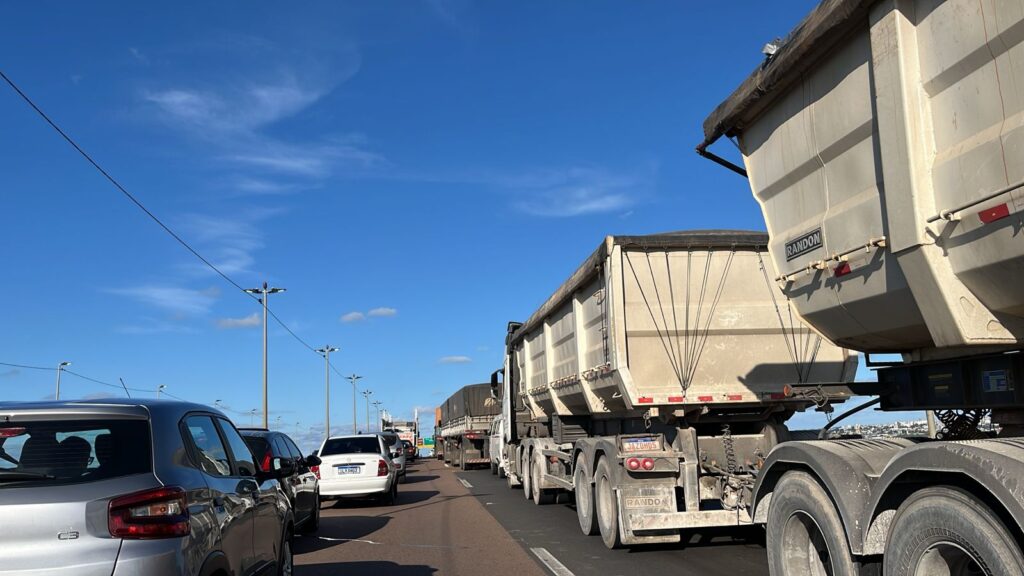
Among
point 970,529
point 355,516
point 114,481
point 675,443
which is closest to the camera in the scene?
point 970,529

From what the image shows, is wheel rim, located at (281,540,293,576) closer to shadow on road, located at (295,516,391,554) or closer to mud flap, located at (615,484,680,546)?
mud flap, located at (615,484,680,546)

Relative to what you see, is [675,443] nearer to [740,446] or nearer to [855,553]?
[740,446]

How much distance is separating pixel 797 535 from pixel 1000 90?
3044 mm

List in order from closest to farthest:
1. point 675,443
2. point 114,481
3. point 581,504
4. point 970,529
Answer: point 970,529, point 114,481, point 675,443, point 581,504

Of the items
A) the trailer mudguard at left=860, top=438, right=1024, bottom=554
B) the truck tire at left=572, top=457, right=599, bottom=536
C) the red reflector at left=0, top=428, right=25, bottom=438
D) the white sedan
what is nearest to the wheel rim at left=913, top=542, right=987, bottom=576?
the trailer mudguard at left=860, top=438, right=1024, bottom=554

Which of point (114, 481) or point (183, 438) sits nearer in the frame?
point (114, 481)

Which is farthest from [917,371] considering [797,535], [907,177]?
[907,177]

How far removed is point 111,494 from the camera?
4.00 metres

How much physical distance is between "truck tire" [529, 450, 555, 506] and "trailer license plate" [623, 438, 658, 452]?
6.18 m

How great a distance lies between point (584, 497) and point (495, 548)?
4.75ft

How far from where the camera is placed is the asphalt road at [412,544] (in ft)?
30.8

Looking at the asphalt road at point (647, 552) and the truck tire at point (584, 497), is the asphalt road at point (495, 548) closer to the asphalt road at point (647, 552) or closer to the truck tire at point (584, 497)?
the asphalt road at point (647, 552)

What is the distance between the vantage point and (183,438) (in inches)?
190

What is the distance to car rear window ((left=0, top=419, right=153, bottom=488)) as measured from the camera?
13.5 feet
